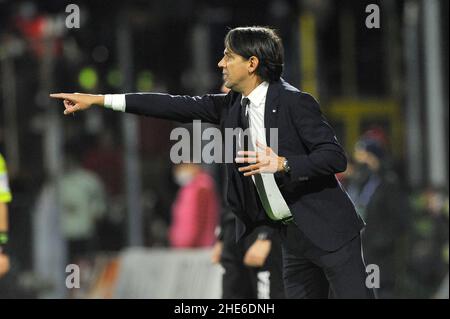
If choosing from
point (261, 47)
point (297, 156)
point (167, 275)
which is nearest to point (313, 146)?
point (297, 156)

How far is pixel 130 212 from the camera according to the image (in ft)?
47.6

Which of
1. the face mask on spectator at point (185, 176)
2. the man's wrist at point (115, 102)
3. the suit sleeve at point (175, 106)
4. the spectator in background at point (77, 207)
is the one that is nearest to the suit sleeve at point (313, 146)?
the suit sleeve at point (175, 106)

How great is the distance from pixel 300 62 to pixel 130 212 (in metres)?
2.50

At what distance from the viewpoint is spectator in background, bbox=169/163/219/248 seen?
1291cm

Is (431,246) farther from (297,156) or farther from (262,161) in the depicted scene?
(262,161)

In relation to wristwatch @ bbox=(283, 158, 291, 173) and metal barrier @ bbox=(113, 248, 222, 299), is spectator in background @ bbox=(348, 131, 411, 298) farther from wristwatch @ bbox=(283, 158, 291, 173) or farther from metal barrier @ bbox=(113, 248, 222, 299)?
wristwatch @ bbox=(283, 158, 291, 173)

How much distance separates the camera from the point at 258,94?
6766 mm

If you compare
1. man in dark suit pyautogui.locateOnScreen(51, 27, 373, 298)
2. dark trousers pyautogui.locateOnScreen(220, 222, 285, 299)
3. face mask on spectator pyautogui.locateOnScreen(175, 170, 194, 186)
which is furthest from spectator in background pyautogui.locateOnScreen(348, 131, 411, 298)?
man in dark suit pyautogui.locateOnScreen(51, 27, 373, 298)

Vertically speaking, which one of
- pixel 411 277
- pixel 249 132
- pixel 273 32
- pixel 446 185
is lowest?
pixel 411 277

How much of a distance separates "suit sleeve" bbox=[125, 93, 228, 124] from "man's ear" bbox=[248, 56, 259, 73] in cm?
37

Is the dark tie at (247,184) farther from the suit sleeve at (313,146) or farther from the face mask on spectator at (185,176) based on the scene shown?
the face mask on spectator at (185,176)

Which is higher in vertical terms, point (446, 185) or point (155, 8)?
point (155, 8)
